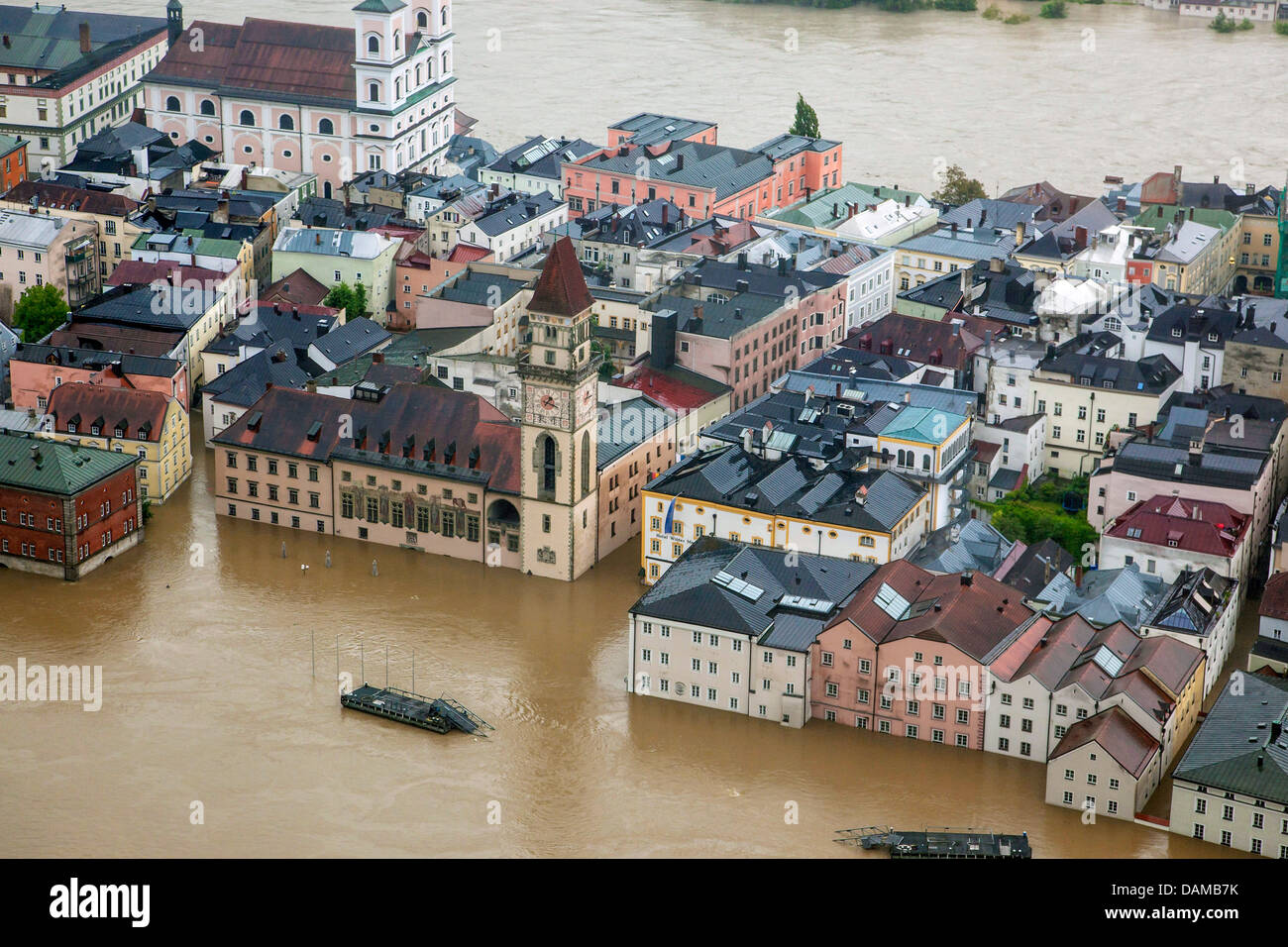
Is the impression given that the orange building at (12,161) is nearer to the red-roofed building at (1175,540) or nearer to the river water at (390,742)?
the river water at (390,742)

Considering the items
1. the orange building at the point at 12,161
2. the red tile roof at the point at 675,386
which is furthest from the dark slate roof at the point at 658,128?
the red tile roof at the point at 675,386

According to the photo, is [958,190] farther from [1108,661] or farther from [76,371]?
[1108,661]

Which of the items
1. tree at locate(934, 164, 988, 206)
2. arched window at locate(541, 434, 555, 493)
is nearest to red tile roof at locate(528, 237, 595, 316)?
arched window at locate(541, 434, 555, 493)

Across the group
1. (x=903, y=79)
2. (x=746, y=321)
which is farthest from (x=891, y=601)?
(x=903, y=79)

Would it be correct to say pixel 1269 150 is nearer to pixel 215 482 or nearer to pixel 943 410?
Result: pixel 943 410

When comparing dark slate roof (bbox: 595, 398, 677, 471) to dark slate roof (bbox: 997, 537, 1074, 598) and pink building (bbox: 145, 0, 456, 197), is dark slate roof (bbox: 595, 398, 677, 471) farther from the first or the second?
pink building (bbox: 145, 0, 456, 197)

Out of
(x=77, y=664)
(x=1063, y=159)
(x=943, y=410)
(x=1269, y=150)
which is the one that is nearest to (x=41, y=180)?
(x=77, y=664)
